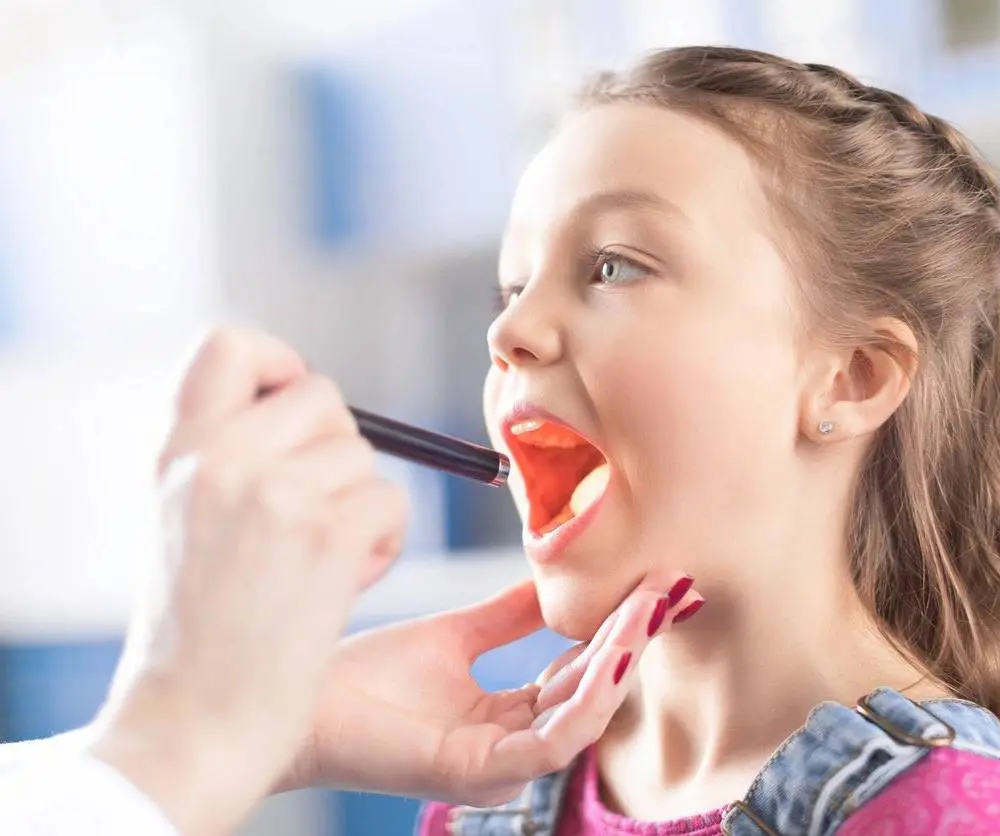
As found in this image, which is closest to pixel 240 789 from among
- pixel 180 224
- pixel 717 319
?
pixel 717 319

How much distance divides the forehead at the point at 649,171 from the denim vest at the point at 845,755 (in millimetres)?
327

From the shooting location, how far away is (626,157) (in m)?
0.91

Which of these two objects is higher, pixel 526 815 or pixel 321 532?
pixel 321 532

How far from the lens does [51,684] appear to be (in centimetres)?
243

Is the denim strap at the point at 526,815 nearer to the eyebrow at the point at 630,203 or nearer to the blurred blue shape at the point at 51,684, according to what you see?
the eyebrow at the point at 630,203

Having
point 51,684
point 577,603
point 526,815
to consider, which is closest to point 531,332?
point 577,603

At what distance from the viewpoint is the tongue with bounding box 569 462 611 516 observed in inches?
35.9

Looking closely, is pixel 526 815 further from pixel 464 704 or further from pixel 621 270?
pixel 621 270

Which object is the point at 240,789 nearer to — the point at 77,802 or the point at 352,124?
the point at 77,802

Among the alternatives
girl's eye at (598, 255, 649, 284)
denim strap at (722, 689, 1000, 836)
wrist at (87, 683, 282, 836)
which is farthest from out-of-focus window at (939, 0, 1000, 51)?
wrist at (87, 683, 282, 836)

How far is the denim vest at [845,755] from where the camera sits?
30.8 inches

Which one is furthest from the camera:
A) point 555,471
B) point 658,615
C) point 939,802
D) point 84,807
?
point 555,471

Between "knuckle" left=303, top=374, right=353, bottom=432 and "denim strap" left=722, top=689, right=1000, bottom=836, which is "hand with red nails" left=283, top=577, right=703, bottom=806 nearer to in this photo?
"denim strap" left=722, top=689, right=1000, bottom=836

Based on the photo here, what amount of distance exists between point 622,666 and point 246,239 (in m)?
1.55
